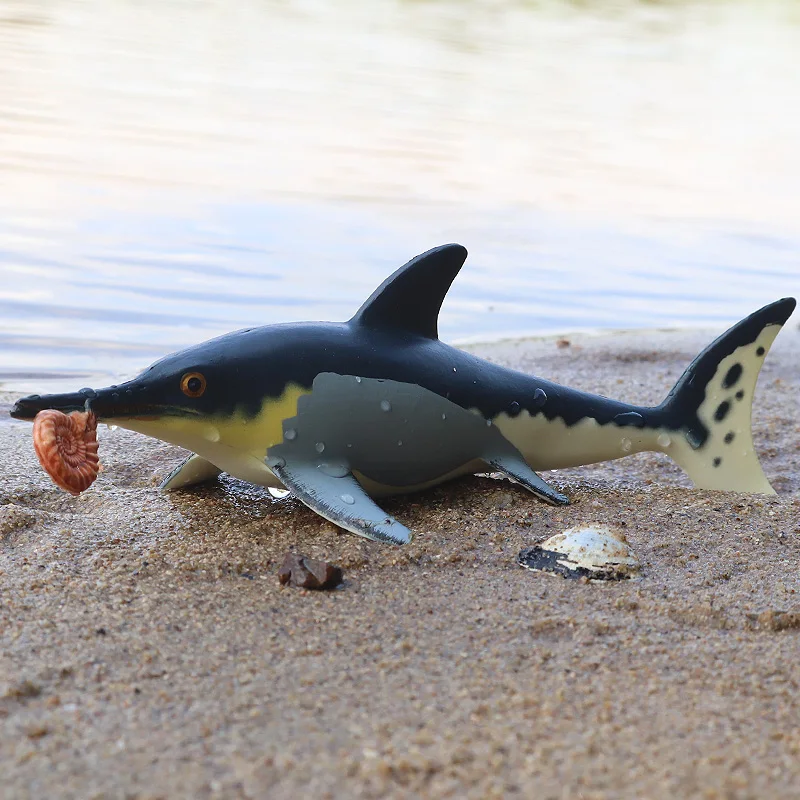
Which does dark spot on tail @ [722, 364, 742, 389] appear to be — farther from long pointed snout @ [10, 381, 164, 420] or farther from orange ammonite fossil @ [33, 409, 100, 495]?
orange ammonite fossil @ [33, 409, 100, 495]

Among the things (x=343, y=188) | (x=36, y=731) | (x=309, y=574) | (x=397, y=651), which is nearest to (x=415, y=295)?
(x=309, y=574)

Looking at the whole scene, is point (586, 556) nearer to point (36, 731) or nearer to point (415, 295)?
point (415, 295)

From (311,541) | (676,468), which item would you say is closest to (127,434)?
(311,541)

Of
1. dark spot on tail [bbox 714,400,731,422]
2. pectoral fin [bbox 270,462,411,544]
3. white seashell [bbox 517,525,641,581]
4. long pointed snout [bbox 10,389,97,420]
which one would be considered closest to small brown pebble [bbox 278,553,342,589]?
pectoral fin [bbox 270,462,411,544]

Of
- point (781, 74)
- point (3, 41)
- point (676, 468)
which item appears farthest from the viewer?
point (781, 74)

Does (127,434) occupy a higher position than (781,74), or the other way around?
(781,74)

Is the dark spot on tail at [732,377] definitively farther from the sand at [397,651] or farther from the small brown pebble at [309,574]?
the small brown pebble at [309,574]

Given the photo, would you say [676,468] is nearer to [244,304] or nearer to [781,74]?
[244,304]
